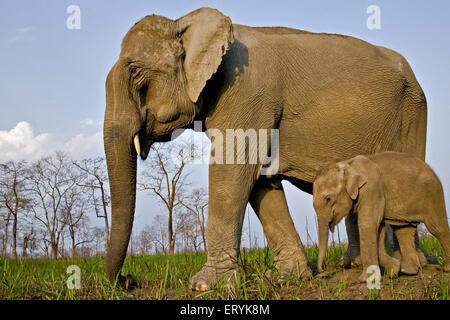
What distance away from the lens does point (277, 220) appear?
5.09 meters

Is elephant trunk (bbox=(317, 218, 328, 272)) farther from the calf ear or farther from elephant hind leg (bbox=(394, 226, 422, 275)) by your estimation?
elephant hind leg (bbox=(394, 226, 422, 275))

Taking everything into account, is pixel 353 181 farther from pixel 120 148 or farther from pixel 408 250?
pixel 120 148

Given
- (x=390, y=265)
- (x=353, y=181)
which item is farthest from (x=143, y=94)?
(x=390, y=265)

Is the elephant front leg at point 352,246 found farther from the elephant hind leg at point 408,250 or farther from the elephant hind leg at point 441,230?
the elephant hind leg at point 441,230

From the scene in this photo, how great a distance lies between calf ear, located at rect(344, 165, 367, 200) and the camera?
4328mm

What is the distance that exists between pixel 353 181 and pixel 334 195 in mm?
230

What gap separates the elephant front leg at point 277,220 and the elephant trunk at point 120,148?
5.19 ft

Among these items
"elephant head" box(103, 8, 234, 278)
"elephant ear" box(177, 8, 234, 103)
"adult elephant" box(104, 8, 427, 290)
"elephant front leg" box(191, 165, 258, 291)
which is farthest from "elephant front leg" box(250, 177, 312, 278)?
"elephant ear" box(177, 8, 234, 103)

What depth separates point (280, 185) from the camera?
5121mm
